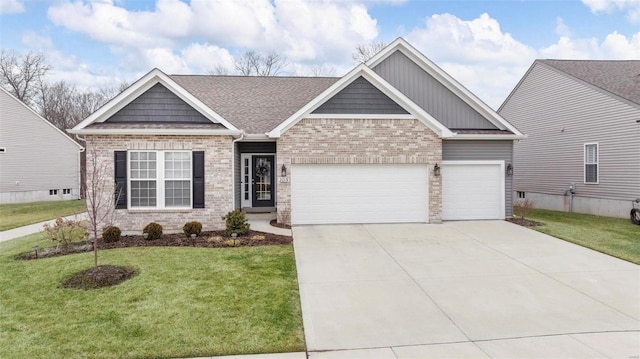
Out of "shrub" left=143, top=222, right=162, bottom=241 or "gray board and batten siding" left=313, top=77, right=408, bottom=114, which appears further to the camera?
"gray board and batten siding" left=313, top=77, right=408, bottom=114

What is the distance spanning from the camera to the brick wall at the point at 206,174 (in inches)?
426

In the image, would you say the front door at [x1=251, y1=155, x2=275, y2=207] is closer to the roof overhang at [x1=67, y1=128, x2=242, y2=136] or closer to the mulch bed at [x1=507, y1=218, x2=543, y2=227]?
the roof overhang at [x1=67, y1=128, x2=242, y2=136]

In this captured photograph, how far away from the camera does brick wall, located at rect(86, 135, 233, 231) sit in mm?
10828

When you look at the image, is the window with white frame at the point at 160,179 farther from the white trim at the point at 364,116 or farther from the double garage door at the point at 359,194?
the white trim at the point at 364,116

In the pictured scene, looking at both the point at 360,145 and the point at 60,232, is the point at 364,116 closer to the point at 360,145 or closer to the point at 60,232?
the point at 360,145

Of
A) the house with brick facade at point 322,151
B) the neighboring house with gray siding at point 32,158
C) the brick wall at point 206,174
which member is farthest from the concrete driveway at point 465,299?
the neighboring house with gray siding at point 32,158

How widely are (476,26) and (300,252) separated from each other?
14.6 meters

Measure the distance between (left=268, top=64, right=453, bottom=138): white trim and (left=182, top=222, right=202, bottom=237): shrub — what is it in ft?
11.6

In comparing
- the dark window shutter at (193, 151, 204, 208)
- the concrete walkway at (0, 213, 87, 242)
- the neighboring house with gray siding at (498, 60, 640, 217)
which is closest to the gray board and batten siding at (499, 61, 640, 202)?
the neighboring house with gray siding at (498, 60, 640, 217)

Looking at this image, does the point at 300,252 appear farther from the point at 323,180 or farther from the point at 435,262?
the point at 323,180

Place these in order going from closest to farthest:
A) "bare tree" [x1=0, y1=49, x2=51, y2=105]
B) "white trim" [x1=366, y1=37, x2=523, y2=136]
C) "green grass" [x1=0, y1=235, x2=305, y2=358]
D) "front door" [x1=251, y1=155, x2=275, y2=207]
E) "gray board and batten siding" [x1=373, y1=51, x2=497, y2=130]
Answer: "green grass" [x1=0, y1=235, x2=305, y2=358]
"white trim" [x1=366, y1=37, x2=523, y2=136]
"gray board and batten siding" [x1=373, y1=51, x2=497, y2=130]
"front door" [x1=251, y1=155, x2=275, y2=207]
"bare tree" [x1=0, y1=49, x2=51, y2=105]

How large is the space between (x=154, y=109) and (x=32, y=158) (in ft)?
57.0

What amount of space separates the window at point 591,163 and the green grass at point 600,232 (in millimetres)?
1850

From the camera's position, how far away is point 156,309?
5.32 metres
